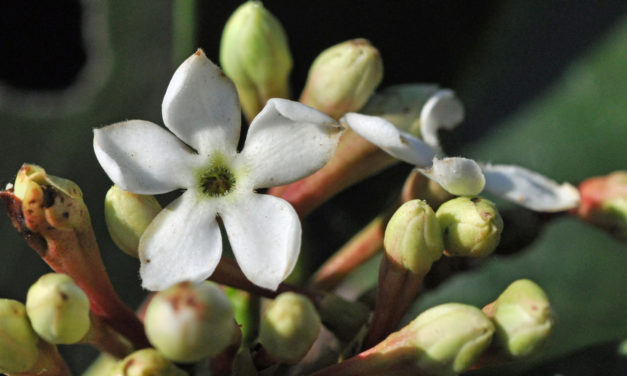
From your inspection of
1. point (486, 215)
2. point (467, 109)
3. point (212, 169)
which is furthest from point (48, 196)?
point (467, 109)

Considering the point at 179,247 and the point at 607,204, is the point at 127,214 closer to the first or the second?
the point at 179,247

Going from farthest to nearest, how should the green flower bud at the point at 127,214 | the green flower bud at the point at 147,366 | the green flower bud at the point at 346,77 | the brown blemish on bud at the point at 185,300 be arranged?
the green flower bud at the point at 346,77, the green flower bud at the point at 127,214, the green flower bud at the point at 147,366, the brown blemish on bud at the point at 185,300

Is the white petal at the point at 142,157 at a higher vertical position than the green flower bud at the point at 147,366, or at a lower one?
higher

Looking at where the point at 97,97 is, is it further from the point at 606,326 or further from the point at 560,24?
the point at 606,326

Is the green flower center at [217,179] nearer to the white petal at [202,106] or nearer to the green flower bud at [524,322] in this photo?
the white petal at [202,106]

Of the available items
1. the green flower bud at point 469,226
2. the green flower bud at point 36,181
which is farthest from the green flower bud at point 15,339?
the green flower bud at point 469,226

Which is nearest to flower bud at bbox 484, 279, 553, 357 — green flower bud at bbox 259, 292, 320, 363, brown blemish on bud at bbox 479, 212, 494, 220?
brown blemish on bud at bbox 479, 212, 494, 220
